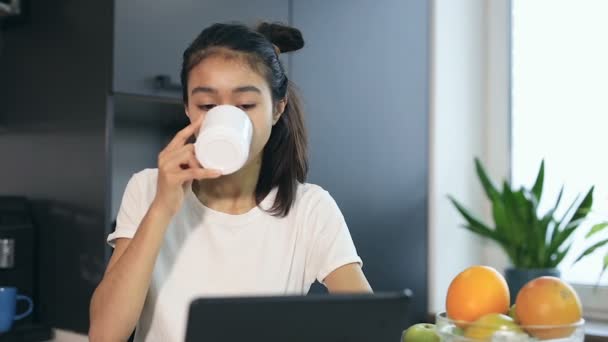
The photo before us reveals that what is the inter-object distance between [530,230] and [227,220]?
117 cm

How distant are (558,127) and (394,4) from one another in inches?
28.3

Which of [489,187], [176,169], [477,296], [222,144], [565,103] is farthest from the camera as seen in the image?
[565,103]

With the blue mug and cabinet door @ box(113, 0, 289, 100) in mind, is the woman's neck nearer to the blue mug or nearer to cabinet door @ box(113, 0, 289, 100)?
cabinet door @ box(113, 0, 289, 100)

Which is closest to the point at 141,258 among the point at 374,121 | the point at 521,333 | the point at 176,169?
the point at 176,169

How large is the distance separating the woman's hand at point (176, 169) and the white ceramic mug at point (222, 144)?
2.3 inches

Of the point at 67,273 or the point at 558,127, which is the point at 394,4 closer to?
the point at 558,127

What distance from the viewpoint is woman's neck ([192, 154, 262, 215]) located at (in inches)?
55.8

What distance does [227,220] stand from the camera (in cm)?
138

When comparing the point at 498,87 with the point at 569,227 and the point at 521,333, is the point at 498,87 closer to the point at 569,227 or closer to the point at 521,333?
the point at 569,227

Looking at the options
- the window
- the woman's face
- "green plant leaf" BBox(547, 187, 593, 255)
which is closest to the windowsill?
the window

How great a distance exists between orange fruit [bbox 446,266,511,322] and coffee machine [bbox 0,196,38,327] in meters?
1.28

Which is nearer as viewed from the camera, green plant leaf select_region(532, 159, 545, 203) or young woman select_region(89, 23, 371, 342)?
young woman select_region(89, 23, 371, 342)

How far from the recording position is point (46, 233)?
1.79 meters

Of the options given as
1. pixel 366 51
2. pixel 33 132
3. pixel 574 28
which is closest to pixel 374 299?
pixel 33 132
